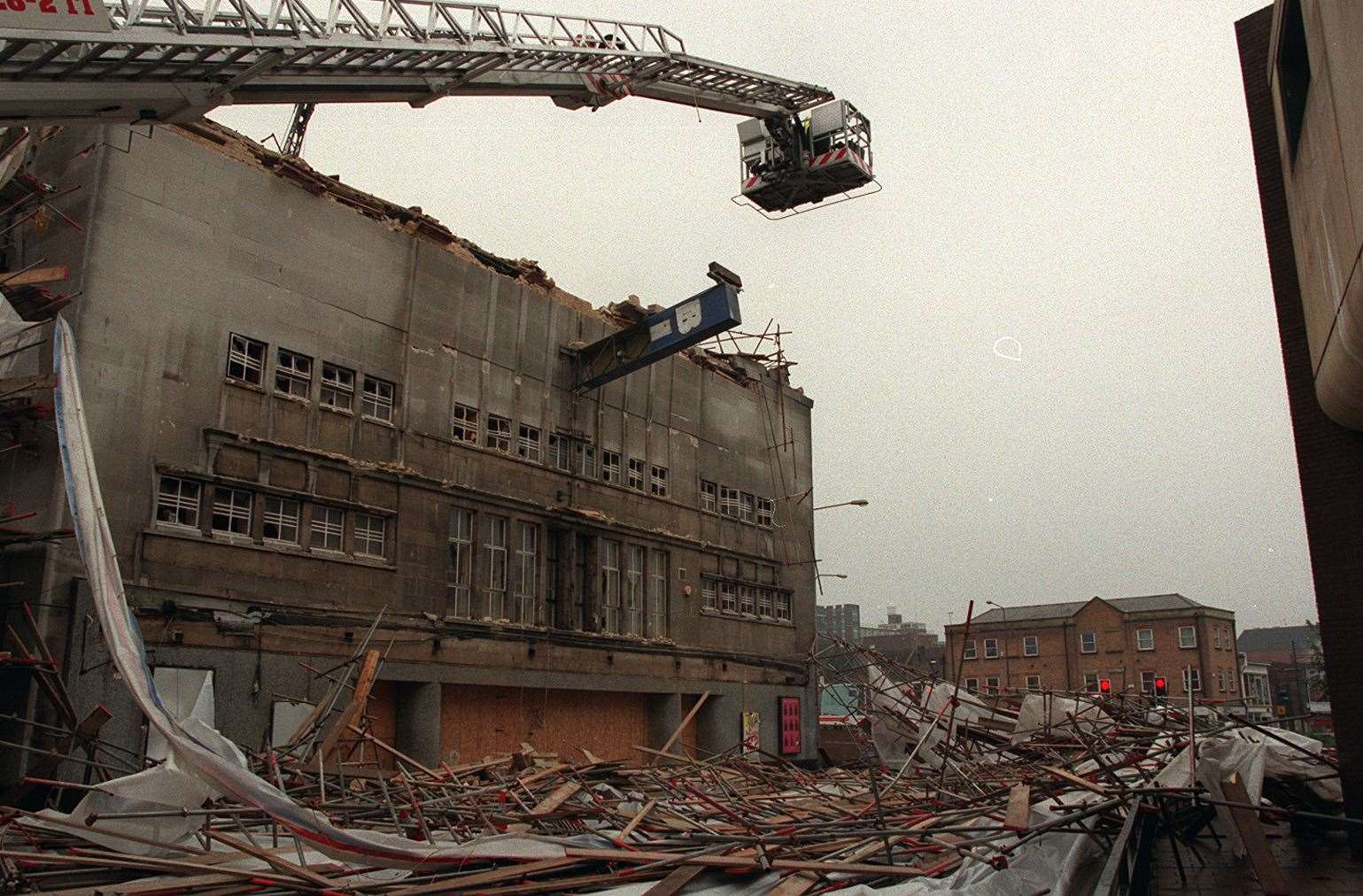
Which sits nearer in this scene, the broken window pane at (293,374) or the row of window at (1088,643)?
the broken window pane at (293,374)

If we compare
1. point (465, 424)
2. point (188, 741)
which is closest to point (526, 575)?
point (465, 424)

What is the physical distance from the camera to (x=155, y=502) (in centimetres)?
1981

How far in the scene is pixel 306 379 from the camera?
23234 millimetres

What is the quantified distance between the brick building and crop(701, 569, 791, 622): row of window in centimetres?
3114

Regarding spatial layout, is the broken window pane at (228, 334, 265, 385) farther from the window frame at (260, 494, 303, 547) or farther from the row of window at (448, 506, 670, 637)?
the row of window at (448, 506, 670, 637)

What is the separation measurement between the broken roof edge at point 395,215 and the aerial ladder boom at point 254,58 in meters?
3.98

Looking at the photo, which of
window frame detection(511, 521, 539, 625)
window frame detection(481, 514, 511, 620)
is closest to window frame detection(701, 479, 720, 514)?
window frame detection(511, 521, 539, 625)

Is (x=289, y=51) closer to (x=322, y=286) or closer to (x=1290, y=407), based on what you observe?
(x=322, y=286)

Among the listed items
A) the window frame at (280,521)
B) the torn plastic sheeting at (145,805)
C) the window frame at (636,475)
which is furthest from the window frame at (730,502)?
the torn plastic sheeting at (145,805)

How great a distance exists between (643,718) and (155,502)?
16.2 metres

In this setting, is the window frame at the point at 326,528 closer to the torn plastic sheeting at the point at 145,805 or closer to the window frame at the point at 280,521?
the window frame at the point at 280,521

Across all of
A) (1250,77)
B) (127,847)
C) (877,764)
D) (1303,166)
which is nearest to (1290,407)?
(1303,166)

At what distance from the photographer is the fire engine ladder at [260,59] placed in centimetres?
1073

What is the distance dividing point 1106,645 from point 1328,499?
63209 mm
